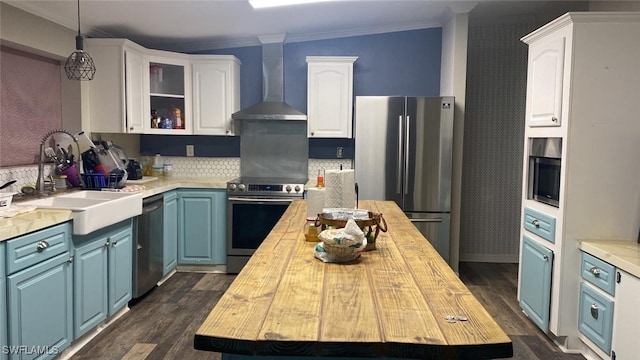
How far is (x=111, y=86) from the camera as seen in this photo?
416cm

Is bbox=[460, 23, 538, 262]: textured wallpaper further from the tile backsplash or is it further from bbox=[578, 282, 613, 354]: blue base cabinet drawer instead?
bbox=[578, 282, 613, 354]: blue base cabinet drawer

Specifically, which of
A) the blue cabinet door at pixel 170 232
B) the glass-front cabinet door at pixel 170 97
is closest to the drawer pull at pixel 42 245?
the blue cabinet door at pixel 170 232

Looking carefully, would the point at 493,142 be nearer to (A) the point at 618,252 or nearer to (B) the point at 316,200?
(A) the point at 618,252

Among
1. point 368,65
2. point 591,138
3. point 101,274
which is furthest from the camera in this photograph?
point 368,65

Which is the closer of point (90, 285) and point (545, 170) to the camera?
point (90, 285)

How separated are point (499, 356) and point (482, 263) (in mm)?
4295

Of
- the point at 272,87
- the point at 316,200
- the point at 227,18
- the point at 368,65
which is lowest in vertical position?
the point at 316,200

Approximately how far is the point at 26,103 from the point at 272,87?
218 centimetres

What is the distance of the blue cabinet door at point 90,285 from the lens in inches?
110

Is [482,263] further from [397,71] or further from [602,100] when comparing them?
[602,100]

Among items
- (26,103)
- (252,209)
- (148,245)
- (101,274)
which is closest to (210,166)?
(252,209)

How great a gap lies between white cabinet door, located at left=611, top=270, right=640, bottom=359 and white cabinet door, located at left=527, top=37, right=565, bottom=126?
1.03 meters

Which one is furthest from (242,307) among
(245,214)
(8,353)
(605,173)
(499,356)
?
(245,214)

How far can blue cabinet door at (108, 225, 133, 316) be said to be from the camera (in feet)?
10.5
